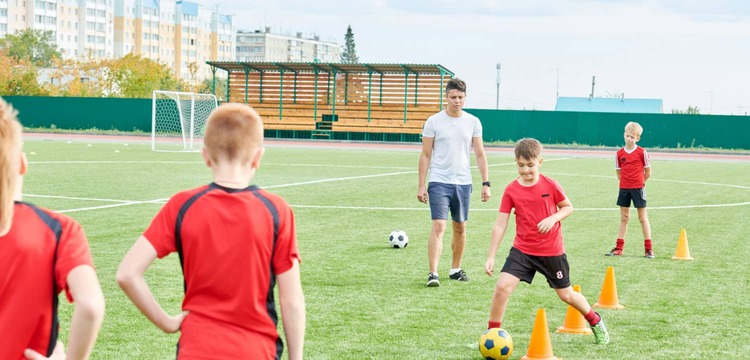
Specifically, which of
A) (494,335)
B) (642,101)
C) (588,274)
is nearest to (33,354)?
(494,335)

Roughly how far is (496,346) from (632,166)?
258 inches

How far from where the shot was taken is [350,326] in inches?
314

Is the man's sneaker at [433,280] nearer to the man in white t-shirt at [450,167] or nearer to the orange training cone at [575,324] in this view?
the man in white t-shirt at [450,167]

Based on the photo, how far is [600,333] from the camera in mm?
7609

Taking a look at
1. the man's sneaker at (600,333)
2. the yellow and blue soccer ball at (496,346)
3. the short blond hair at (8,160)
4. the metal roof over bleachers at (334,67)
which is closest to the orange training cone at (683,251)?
the man's sneaker at (600,333)

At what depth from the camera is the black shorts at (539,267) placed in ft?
24.2

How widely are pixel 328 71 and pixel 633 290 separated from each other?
49.4 meters

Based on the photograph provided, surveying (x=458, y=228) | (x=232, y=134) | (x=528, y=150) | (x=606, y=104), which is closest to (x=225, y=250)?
(x=232, y=134)

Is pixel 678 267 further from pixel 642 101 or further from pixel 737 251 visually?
pixel 642 101

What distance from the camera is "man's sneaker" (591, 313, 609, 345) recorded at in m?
7.58

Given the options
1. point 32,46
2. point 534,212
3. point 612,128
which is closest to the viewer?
point 534,212

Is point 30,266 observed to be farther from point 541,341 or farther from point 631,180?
point 631,180

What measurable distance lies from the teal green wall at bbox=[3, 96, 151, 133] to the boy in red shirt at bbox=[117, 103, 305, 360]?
184ft

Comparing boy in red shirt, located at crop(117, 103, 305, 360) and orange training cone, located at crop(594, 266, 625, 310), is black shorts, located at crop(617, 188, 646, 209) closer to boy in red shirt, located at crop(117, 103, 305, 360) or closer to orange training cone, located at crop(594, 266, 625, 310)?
orange training cone, located at crop(594, 266, 625, 310)
